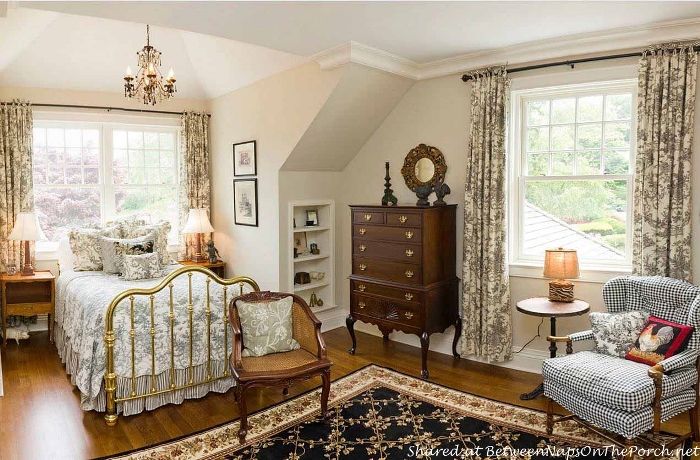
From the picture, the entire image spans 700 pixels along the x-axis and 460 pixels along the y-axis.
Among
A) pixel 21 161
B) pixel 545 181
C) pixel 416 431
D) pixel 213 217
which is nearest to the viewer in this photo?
pixel 416 431

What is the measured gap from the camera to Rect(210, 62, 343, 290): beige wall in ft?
17.0

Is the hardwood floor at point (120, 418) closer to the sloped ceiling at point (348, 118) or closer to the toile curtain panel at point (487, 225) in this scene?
the toile curtain panel at point (487, 225)

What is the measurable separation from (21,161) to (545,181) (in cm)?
548

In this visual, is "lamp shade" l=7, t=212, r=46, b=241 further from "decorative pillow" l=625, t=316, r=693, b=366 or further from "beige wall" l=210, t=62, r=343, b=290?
"decorative pillow" l=625, t=316, r=693, b=366

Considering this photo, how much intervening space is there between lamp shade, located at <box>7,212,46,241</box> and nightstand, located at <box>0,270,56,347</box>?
409mm

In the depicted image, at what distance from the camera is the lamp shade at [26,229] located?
535 cm

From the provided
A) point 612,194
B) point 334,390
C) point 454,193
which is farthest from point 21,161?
point 612,194

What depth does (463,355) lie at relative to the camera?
5016 mm

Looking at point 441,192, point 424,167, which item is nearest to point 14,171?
point 424,167

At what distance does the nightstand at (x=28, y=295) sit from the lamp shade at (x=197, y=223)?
62.6 inches

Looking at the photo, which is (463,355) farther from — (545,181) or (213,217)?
(213,217)

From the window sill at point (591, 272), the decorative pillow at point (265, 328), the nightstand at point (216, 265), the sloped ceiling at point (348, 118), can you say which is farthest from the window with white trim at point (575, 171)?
the nightstand at point (216, 265)

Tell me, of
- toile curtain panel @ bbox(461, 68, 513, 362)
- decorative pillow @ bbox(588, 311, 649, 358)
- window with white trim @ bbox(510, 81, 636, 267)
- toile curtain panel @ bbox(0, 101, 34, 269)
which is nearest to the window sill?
window with white trim @ bbox(510, 81, 636, 267)

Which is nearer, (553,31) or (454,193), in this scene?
(553,31)
